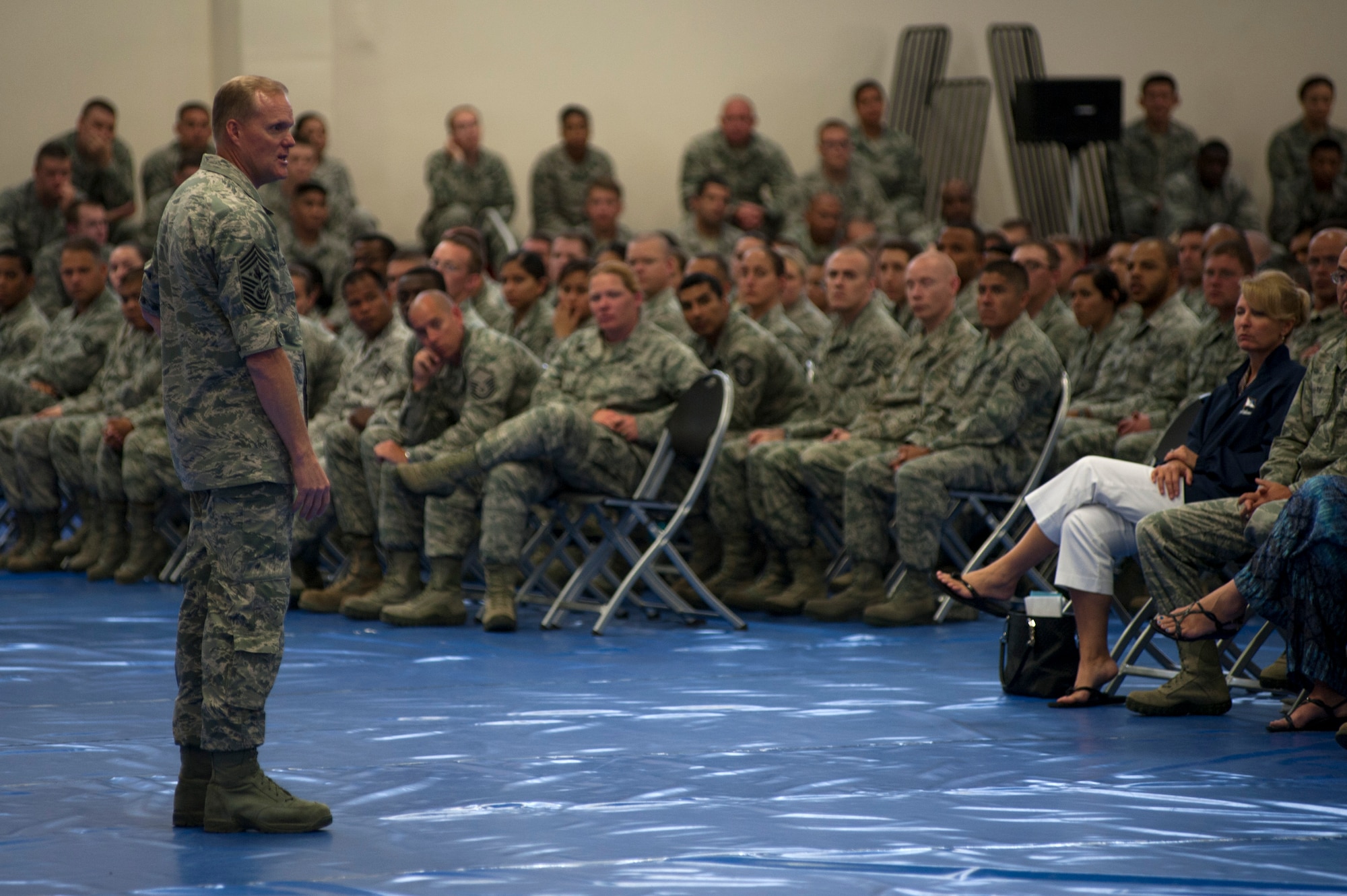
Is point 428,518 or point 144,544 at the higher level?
point 428,518

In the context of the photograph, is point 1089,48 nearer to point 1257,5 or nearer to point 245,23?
point 1257,5

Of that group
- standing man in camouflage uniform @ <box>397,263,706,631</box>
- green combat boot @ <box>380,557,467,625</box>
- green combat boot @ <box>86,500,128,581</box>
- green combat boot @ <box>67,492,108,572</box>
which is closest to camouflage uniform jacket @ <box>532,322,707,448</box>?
standing man in camouflage uniform @ <box>397,263,706,631</box>

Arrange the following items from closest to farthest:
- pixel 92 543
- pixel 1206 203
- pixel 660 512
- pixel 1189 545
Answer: pixel 1189 545 → pixel 660 512 → pixel 92 543 → pixel 1206 203

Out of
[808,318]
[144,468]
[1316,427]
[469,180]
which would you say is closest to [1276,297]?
[1316,427]

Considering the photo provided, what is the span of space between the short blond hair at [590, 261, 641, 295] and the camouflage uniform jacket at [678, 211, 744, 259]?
400cm

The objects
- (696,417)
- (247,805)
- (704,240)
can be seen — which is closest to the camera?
(247,805)

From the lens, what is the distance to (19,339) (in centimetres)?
895

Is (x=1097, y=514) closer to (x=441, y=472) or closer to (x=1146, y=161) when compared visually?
(x=441, y=472)

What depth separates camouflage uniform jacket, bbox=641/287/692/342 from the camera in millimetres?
7867

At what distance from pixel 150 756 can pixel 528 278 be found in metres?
4.66

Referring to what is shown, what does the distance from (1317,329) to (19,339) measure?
6.74 m

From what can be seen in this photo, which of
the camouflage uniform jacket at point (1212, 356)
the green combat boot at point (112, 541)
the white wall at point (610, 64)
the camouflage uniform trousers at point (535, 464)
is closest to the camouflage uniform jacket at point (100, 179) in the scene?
the white wall at point (610, 64)

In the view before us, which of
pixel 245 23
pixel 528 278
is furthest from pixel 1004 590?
pixel 245 23

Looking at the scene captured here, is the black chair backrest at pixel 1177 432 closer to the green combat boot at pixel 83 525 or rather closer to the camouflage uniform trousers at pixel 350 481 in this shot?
the camouflage uniform trousers at pixel 350 481
